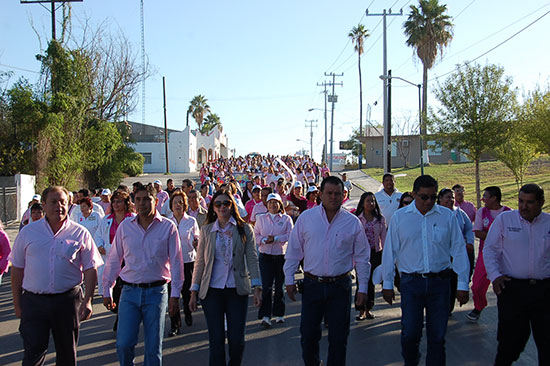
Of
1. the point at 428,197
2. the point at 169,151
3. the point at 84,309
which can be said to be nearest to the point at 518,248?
the point at 428,197

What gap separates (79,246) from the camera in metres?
4.61

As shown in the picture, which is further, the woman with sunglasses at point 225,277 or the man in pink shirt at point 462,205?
the man in pink shirt at point 462,205

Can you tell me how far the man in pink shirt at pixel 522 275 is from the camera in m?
4.74

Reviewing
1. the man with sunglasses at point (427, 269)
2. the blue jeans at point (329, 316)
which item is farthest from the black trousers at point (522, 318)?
the blue jeans at point (329, 316)

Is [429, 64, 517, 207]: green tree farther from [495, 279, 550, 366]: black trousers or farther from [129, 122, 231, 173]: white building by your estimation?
[129, 122, 231, 173]: white building

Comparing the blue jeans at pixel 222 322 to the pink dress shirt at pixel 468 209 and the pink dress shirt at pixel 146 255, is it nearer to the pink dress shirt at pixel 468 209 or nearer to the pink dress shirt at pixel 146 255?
the pink dress shirt at pixel 146 255

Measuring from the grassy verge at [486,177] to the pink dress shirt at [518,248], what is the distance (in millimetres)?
18857

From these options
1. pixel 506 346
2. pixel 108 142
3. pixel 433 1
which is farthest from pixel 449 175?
pixel 506 346

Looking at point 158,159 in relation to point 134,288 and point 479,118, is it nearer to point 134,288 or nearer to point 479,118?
point 479,118

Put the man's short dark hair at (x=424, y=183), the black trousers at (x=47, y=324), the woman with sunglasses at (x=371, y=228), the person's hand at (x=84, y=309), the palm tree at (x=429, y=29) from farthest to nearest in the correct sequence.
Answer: the palm tree at (x=429, y=29), the woman with sunglasses at (x=371, y=228), the man's short dark hair at (x=424, y=183), the person's hand at (x=84, y=309), the black trousers at (x=47, y=324)

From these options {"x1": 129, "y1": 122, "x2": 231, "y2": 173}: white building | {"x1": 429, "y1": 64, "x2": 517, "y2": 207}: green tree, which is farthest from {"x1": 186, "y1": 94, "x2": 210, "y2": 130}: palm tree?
{"x1": 429, "y1": 64, "x2": 517, "y2": 207}: green tree

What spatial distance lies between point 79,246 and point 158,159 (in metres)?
57.2

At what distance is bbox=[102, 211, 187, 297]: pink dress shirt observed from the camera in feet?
15.7

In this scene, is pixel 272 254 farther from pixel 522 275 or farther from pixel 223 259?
pixel 522 275
